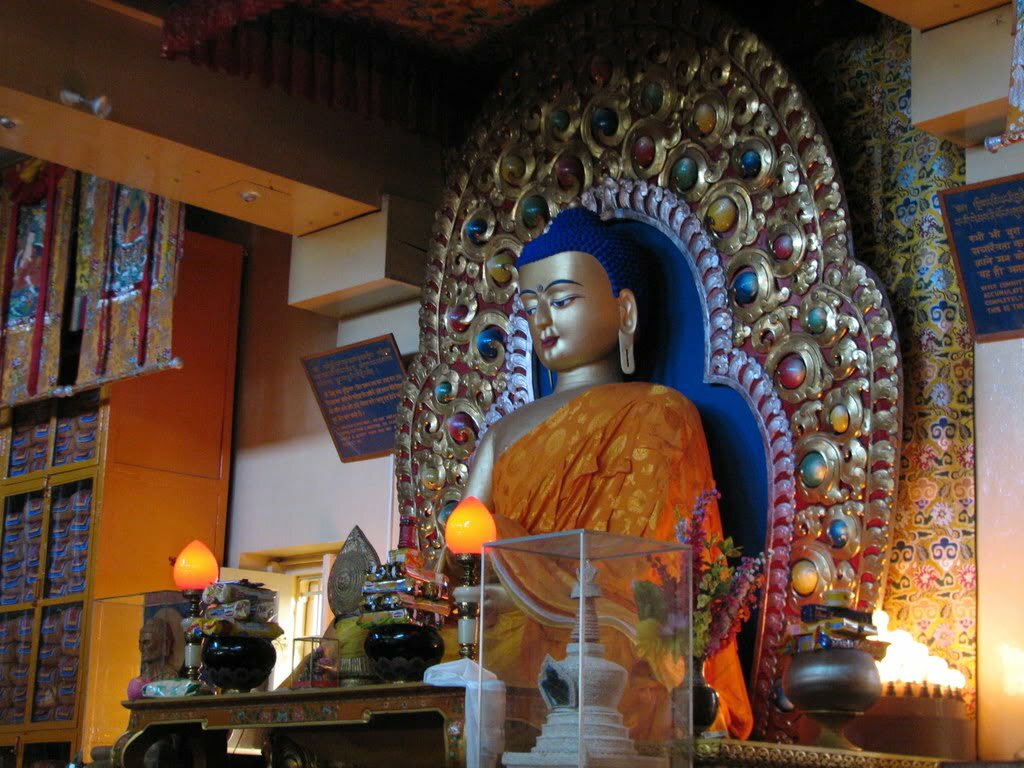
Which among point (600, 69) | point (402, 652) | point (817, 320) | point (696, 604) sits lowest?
point (402, 652)

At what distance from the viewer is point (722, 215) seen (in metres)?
4.93

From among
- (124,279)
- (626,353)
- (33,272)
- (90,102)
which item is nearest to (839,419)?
(626,353)

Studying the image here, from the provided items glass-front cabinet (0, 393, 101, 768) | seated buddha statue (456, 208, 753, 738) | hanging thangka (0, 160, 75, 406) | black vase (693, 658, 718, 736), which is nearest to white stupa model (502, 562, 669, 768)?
black vase (693, 658, 718, 736)

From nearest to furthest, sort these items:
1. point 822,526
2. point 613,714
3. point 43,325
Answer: point 613,714 → point 822,526 → point 43,325

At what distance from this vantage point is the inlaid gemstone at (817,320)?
455 centimetres

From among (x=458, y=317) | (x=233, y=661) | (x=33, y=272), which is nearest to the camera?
(x=233, y=661)

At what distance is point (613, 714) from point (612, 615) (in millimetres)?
211

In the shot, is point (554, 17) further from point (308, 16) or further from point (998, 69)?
point (998, 69)

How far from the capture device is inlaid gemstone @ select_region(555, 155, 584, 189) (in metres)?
5.40

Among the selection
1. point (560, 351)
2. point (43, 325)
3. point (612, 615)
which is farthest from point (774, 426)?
point (43, 325)

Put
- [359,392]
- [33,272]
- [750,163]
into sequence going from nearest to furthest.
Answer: [750,163], [359,392], [33,272]

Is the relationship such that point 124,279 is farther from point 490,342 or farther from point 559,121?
point 559,121

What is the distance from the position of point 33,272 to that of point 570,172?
3123 millimetres

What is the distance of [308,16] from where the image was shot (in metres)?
5.77
